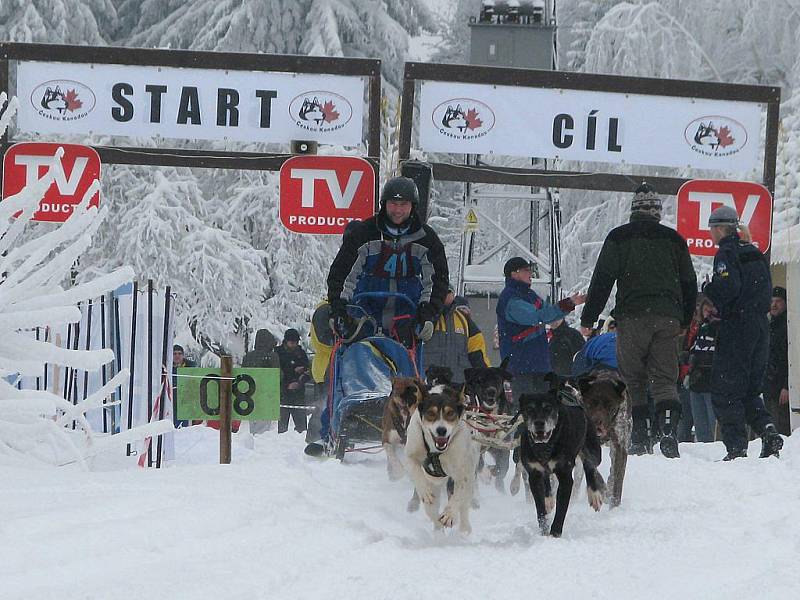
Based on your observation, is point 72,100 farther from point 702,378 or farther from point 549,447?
point 549,447

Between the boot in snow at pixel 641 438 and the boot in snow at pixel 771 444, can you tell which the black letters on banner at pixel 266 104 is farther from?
the boot in snow at pixel 771 444

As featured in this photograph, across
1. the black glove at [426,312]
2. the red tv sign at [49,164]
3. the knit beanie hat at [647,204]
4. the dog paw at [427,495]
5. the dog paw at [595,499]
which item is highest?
the red tv sign at [49,164]

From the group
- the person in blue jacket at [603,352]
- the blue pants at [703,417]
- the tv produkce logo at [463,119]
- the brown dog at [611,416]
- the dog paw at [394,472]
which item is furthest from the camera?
the tv produkce logo at [463,119]

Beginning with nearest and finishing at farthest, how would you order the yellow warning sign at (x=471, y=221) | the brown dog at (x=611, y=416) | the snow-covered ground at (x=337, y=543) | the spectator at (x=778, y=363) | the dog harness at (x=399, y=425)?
the snow-covered ground at (x=337, y=543)
the brown dog at (x=611, y=416)
the dog harness at (x=399, y=425)
the spectator at (x=778, y=363)
the yellow warning sign at (x=471, y=221)

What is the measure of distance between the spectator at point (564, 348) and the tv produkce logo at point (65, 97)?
196 inches

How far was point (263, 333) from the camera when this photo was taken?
15570mm

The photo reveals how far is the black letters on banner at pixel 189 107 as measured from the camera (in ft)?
38.1

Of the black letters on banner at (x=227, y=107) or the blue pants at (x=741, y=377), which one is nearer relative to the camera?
the blue pants at (x=741, y=377)

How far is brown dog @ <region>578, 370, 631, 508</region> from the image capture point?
20.6ft

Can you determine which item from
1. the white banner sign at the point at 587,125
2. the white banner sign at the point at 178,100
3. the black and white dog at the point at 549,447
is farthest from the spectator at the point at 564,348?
the black and white dog at the point at 549,447

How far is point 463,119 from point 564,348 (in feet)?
7.90

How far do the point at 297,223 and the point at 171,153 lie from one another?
1.39 metres

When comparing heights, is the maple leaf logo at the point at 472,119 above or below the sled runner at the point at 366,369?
above

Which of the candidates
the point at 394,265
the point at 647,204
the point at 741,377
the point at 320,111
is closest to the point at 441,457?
the point at 394,265
